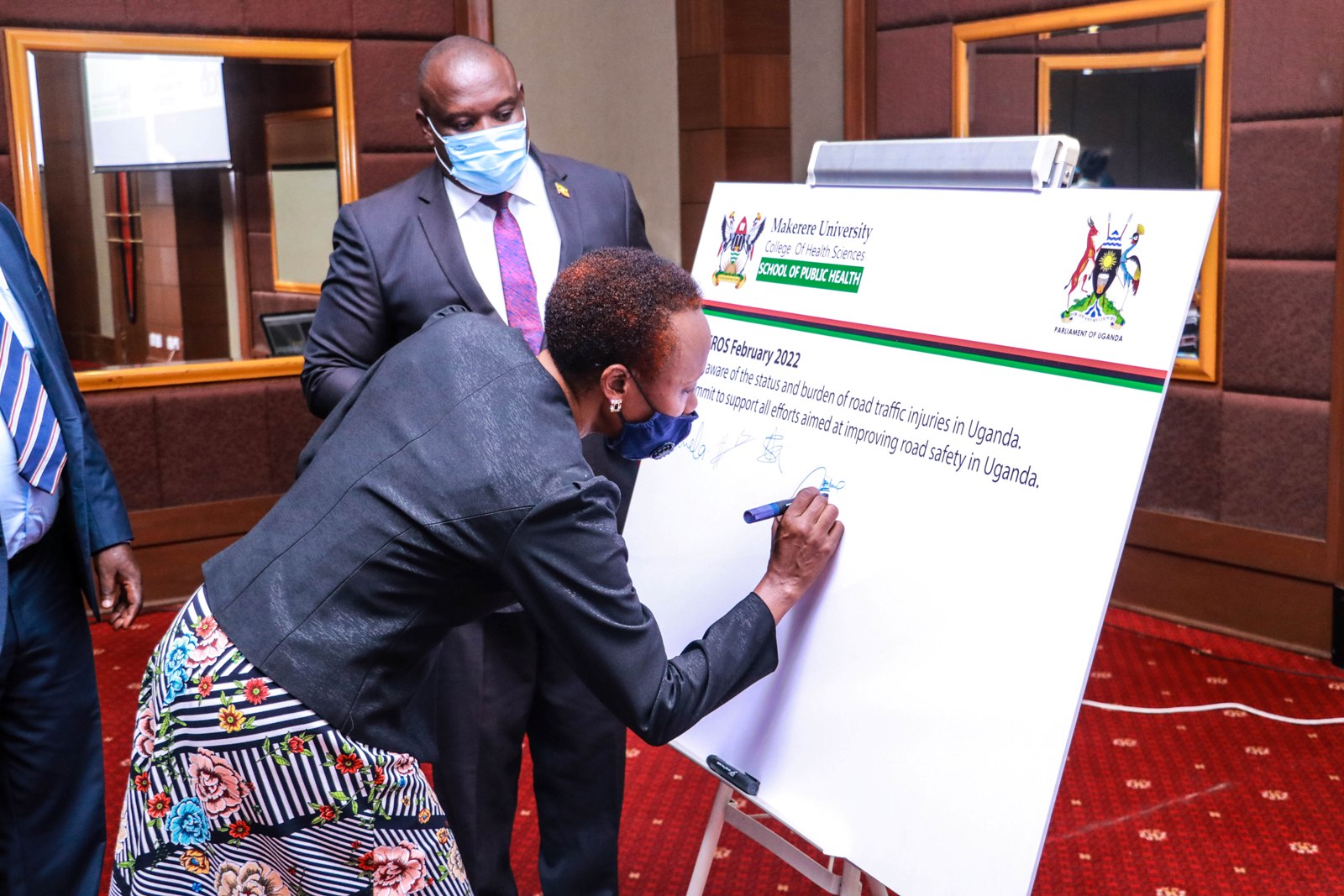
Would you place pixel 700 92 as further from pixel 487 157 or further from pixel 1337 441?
pixel 487 157

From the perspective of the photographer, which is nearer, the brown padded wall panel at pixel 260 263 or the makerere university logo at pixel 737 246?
the makerere university logo at pixel 737 246

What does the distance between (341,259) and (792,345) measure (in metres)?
0.79

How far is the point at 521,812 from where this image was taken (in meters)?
2.71

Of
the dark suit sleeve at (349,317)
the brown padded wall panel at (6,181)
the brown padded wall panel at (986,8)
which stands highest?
the brown padded wall panel at (986,8)

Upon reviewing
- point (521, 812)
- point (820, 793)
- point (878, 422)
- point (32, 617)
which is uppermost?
point (878, 422)

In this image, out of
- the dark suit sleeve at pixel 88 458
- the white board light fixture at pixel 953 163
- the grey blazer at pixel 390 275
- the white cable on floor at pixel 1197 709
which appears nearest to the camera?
the white board light fixture at pixel 953 163

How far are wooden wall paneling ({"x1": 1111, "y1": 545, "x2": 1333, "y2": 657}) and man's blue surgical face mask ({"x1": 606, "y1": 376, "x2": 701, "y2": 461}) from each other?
92.2 inches

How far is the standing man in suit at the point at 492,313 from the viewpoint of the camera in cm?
193

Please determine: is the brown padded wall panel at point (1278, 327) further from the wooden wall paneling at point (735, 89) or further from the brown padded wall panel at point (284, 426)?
the brown padded wall panel at point (284, 426)

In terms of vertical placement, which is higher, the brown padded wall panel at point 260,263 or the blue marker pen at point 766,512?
the brown padded wall panel at point 260,263

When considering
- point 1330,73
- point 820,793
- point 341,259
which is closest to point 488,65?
point 341,259

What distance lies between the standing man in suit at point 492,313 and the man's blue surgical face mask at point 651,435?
1.49ft

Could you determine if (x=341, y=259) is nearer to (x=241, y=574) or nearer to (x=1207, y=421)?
(x=241, y=574)
